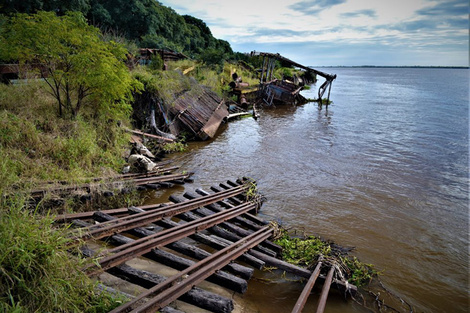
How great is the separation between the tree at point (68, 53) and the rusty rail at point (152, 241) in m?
5.13

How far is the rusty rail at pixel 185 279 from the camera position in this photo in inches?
119

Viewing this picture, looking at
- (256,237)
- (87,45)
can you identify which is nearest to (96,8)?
(87,45)

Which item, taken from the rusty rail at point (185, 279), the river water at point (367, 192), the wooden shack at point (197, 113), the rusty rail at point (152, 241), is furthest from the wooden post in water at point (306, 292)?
the wooden shack at point (197, 113)

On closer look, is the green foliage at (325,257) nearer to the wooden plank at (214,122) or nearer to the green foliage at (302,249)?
the green foliage at (302,249)

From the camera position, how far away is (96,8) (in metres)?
28.9

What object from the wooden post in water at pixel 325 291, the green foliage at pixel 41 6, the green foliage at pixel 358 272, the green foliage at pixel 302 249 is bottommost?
the green foliage at pixel 358 272

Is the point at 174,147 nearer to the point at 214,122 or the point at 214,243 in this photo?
the point at 214,122

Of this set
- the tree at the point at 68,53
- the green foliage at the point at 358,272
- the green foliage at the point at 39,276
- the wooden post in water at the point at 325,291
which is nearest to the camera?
the green foliage at the point at 39,276

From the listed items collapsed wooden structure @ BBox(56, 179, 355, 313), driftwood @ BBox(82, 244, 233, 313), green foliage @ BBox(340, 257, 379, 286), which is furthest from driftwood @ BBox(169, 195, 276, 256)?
driftwood @ BBox(82, 244, 233, 313)

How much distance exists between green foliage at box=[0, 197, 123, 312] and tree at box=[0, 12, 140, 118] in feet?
18.2

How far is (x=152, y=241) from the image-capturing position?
4219 millimetres

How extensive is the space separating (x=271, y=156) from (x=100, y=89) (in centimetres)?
697

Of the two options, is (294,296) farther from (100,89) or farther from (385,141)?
(385,141)

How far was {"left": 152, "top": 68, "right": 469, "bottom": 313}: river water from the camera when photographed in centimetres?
500
